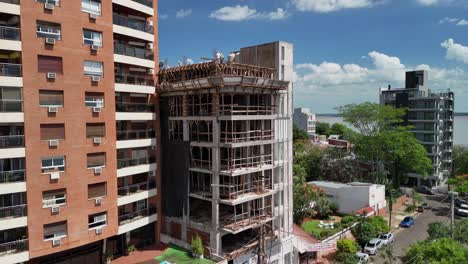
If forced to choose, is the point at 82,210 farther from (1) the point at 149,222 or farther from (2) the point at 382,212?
(2) the point at 382,212

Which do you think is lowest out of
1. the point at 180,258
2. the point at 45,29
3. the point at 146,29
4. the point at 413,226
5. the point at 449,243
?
the point at 413,226

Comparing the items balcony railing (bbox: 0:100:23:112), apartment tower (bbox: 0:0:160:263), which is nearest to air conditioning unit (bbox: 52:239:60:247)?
apartment tower (bbox: 0:0:160:263)

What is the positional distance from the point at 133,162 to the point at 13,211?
31.4 feet

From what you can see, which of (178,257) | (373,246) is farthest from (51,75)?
(373,246)

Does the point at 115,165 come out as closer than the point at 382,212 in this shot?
Yes

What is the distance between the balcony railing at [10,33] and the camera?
21.1 m

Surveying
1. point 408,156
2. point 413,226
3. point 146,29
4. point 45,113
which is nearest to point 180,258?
point 45,113

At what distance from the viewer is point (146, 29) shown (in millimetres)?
29406

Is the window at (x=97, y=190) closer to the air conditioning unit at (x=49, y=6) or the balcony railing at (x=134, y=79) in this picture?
the balcony railing at (x=134, y=79)

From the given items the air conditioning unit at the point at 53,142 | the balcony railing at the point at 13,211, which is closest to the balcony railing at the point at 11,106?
the air conditioning unit at the point at 53,142

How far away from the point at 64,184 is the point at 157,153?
9.07 meters

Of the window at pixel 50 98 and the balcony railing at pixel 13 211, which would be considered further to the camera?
the window at pixel 50 98

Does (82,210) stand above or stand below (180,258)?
above

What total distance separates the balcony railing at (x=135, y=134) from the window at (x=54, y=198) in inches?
258
